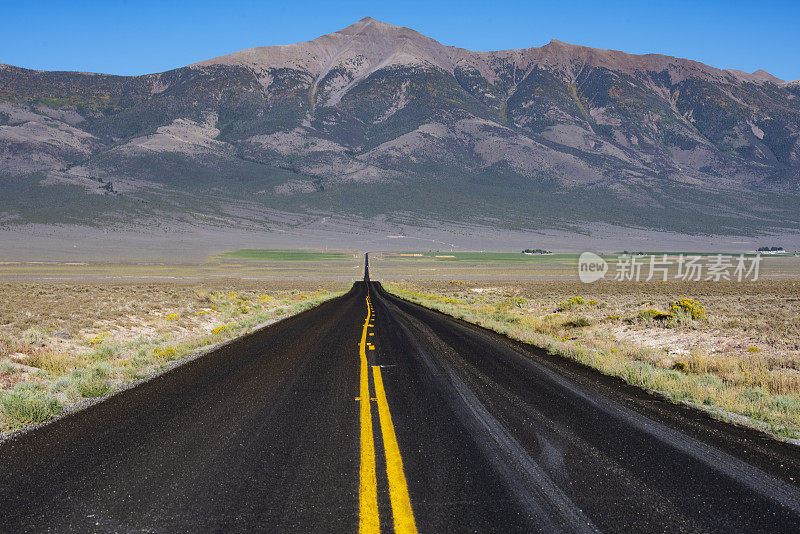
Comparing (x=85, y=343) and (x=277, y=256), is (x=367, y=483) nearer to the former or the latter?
(x=85, y=343)

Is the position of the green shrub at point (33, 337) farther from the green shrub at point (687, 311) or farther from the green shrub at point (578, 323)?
the green shrub at point (687, 311)

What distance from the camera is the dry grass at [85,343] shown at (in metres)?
7.50

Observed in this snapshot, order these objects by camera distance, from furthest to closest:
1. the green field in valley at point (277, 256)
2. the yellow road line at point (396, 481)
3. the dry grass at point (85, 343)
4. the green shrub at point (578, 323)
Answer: the green field in valley at point (277, 256), the green shrub at point (578, 323), the dry grass at point (85, 343), the yellow road line at point (396, 481)

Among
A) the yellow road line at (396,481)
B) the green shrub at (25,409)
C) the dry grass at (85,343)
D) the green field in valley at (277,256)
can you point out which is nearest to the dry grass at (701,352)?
the yellow road line at (396,481)

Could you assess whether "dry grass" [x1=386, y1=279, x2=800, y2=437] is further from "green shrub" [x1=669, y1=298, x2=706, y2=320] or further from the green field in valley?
the green field in valley

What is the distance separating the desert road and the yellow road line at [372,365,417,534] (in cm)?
2

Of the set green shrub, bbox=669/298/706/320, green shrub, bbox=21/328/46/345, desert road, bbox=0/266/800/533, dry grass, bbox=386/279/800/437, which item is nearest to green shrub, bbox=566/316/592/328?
dry grass, bbox=386/279/800/437

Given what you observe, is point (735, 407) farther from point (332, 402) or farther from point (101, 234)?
point (101, 234)

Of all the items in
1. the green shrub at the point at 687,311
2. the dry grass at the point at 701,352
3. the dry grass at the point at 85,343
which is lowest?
the dry grass at the point at 85,343

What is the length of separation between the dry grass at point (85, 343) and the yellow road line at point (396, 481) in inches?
176

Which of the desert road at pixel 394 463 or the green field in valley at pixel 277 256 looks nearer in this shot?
the desert road at pixel 394 463

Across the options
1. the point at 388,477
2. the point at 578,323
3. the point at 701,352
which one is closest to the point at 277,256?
the point at 578,323

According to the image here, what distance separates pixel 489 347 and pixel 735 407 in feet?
20.3

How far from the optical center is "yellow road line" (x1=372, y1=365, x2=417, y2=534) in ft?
11.7
